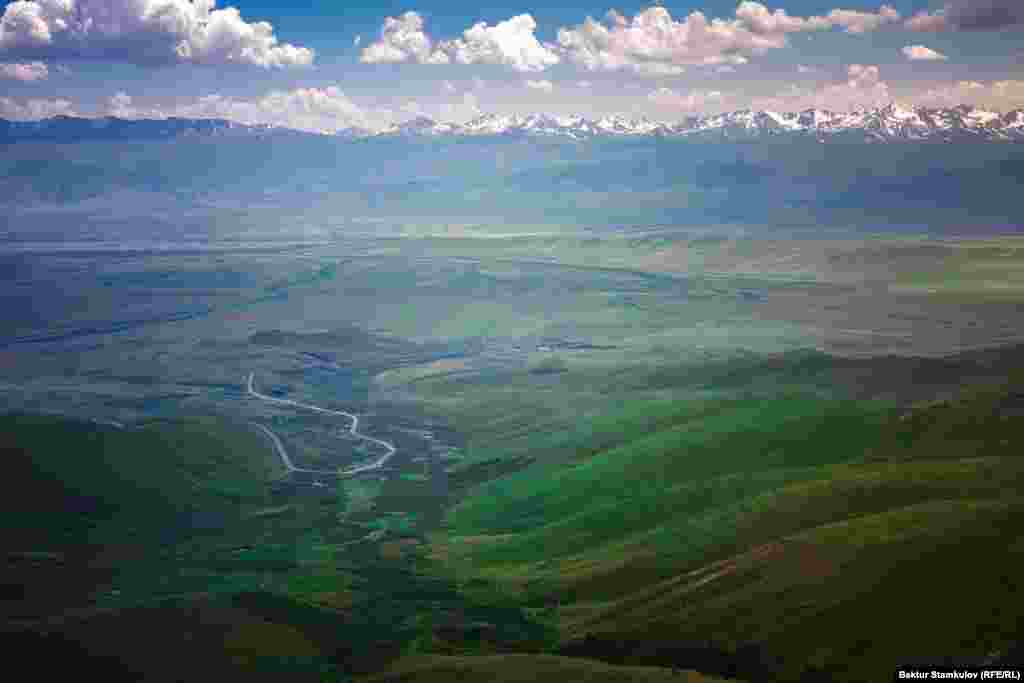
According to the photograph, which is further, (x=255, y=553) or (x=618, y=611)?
(x=255, y=553)

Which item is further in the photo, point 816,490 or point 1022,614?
point 816,490

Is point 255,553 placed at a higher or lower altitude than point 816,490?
lower

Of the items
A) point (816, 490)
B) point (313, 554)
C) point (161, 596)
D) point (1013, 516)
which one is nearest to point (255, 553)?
point (313, 554)

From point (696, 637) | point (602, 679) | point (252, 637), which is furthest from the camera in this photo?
point (252, 637)

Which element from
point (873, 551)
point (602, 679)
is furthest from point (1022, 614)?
point (602, 679)

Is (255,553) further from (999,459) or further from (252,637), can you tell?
(999,459)

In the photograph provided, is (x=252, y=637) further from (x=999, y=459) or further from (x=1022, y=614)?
(x=999, y=459)

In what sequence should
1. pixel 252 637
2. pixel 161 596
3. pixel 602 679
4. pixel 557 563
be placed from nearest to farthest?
pixel 602 679
pixel 252 637
pixel 161 596
pixel 557 563

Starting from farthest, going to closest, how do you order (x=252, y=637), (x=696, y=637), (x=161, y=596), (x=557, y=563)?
(x=557, y=563) → (x=161, y=596) → (x=252, y=637) → (x=696, y=637)

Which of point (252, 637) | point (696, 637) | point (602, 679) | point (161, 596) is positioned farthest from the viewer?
point (161, 596)
